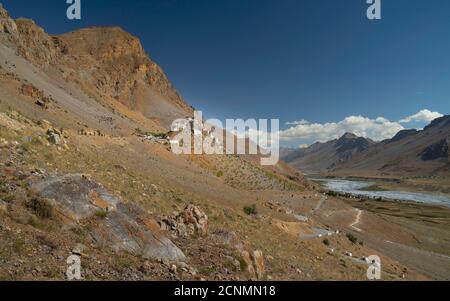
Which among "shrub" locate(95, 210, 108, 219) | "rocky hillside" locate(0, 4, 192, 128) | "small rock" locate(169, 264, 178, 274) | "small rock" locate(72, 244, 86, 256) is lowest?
"small rock" locate(169, 264, 178, 274)

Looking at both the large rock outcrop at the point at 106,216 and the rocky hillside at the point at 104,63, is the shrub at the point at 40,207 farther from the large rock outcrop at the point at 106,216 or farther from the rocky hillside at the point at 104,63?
the rocky hillside at the point at 104,63

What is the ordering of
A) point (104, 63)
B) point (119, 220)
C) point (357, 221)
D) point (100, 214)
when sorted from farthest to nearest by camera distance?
A: point (104, 63) → point (357, 221) → point (119, 220) → point (100, 214)

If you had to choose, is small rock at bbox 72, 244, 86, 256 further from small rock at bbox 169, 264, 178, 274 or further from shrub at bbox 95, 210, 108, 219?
small rock at bbox 169, 264, 178, 274

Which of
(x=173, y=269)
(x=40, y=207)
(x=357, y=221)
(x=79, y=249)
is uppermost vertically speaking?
(x=40, y=207)

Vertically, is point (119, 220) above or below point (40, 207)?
below

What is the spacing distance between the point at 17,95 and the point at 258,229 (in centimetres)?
2943

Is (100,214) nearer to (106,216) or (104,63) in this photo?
(106,216)

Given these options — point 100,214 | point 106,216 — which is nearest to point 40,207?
point 100,214

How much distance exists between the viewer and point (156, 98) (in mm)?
100250

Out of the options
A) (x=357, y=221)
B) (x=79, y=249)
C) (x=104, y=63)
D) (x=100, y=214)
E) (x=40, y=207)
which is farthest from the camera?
(x=104, y=63)

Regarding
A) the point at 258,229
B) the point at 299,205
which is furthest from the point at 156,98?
the point at 258,229

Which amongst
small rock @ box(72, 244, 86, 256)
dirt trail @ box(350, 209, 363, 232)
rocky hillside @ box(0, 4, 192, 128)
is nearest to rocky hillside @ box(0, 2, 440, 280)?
small rock @ box(72, 244, 86, 256)

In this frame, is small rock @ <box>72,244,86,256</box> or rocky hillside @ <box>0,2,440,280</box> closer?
small rock @ <box>72,244,86,256</box>
